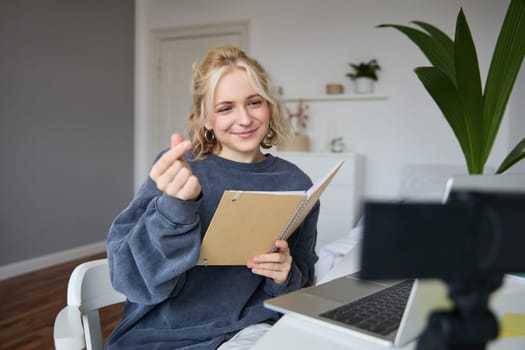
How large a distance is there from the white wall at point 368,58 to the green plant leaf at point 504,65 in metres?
2.42

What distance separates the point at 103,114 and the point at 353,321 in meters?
3.77

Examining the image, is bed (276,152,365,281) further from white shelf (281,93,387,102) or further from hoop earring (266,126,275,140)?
hoop earring (266,126,275,140)

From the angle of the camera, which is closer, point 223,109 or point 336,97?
point 223,109

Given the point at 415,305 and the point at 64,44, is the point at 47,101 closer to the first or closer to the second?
the point at 64,44

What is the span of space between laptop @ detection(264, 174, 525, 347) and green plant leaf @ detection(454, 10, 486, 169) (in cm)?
41

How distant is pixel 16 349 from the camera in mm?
2000

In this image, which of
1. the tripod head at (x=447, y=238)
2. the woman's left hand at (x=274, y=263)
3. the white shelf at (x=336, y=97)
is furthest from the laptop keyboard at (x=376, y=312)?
the white shelf at (x=336, y=97)

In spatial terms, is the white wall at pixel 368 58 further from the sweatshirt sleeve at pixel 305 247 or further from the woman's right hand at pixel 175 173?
the woman's right hand at pixel 175 173

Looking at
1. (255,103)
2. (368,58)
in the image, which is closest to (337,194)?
(368,58)

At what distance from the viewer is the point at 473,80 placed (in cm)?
112

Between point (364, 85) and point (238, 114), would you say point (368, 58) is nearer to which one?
point (364, 85)

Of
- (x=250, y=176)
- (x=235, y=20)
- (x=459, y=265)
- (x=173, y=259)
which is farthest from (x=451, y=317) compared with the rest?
(x=235, y=20)

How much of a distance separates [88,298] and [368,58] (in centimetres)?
332

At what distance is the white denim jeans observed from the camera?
0.78 metres
